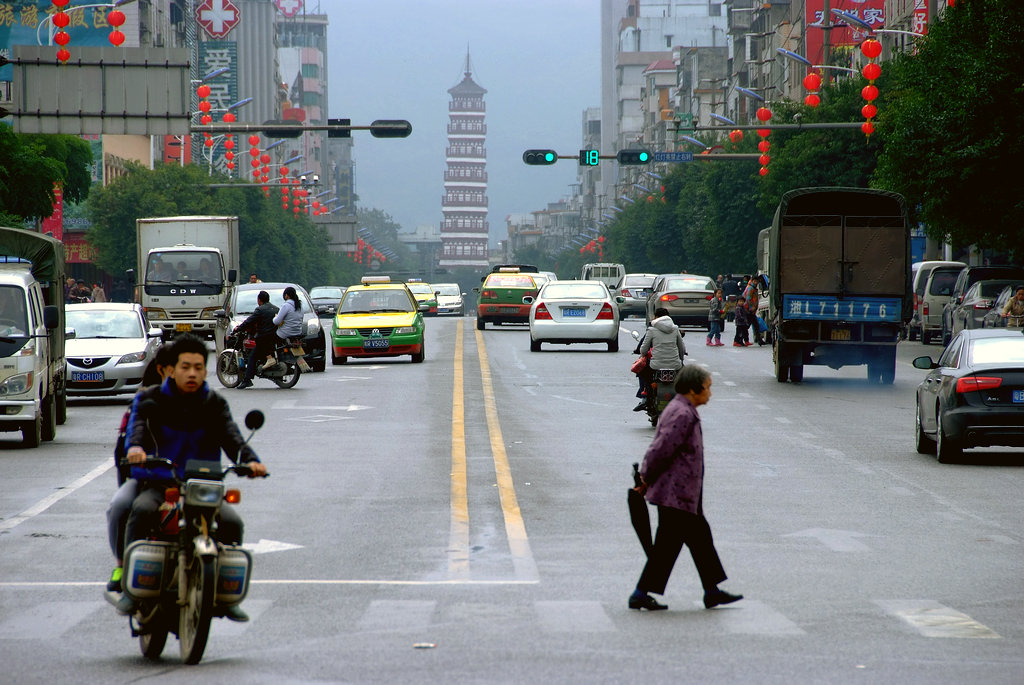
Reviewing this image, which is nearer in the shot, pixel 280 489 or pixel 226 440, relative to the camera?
pixel 226 440

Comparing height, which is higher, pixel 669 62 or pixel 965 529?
pixel 669 62

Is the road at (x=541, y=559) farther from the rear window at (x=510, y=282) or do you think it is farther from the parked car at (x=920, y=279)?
the rear window at (x=510, y=282)

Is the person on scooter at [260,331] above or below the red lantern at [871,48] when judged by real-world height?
below

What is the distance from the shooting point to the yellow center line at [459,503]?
10914 mm

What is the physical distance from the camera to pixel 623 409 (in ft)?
78.8

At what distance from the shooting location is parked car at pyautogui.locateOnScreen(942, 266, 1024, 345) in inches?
1574

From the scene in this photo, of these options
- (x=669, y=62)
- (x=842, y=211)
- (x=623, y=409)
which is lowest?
(x=623, y=409)

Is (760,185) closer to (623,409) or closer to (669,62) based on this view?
(623,409)

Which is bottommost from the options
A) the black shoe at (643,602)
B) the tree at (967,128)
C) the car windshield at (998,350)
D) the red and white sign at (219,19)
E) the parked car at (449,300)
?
the parked car at (449,300)

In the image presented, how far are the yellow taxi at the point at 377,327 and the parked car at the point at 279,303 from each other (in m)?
0.47

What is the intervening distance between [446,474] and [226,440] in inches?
325

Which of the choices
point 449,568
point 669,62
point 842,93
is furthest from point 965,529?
point 669,62

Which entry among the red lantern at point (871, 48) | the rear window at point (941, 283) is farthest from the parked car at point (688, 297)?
the red lantern at point (871, 48)

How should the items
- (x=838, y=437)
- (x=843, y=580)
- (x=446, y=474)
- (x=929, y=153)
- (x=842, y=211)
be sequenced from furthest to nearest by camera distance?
(x=929, y=153) < (x=842, y=211) < (x=838, y=437) < (x=446, y=474) < (x=843, y=580)
